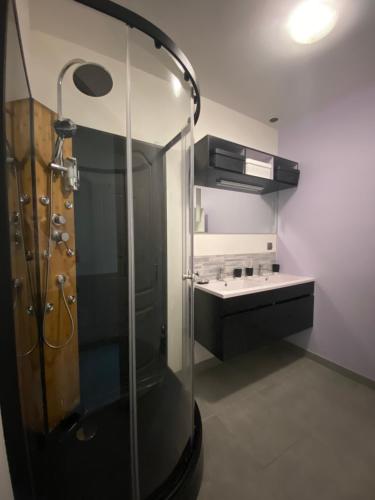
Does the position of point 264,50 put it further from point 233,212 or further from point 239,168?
point 233,212

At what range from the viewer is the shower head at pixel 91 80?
1.19m

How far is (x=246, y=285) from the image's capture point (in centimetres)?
191

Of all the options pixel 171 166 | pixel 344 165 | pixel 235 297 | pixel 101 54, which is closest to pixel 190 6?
pixel 101 54

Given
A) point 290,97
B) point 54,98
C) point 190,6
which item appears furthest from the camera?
point 290,97

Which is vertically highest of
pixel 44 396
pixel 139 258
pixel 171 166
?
pixel 171 166

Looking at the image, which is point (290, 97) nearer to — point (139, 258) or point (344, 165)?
point (344, 165)

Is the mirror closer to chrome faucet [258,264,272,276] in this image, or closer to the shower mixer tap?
chrome faucet [258,264,272,276]

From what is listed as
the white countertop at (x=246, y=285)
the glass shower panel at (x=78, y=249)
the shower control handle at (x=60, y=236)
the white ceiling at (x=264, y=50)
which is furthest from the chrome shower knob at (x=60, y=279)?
the white ceiling at (x=264, y=50)

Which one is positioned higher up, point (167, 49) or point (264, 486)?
point (167, 49)

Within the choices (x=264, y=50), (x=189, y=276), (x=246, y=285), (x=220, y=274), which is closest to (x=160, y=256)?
(x=189, y=276)

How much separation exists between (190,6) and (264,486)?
8.25 feet

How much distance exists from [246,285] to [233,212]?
0.76 meters

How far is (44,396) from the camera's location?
1.11 metres

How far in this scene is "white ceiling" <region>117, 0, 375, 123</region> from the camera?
1096mm
